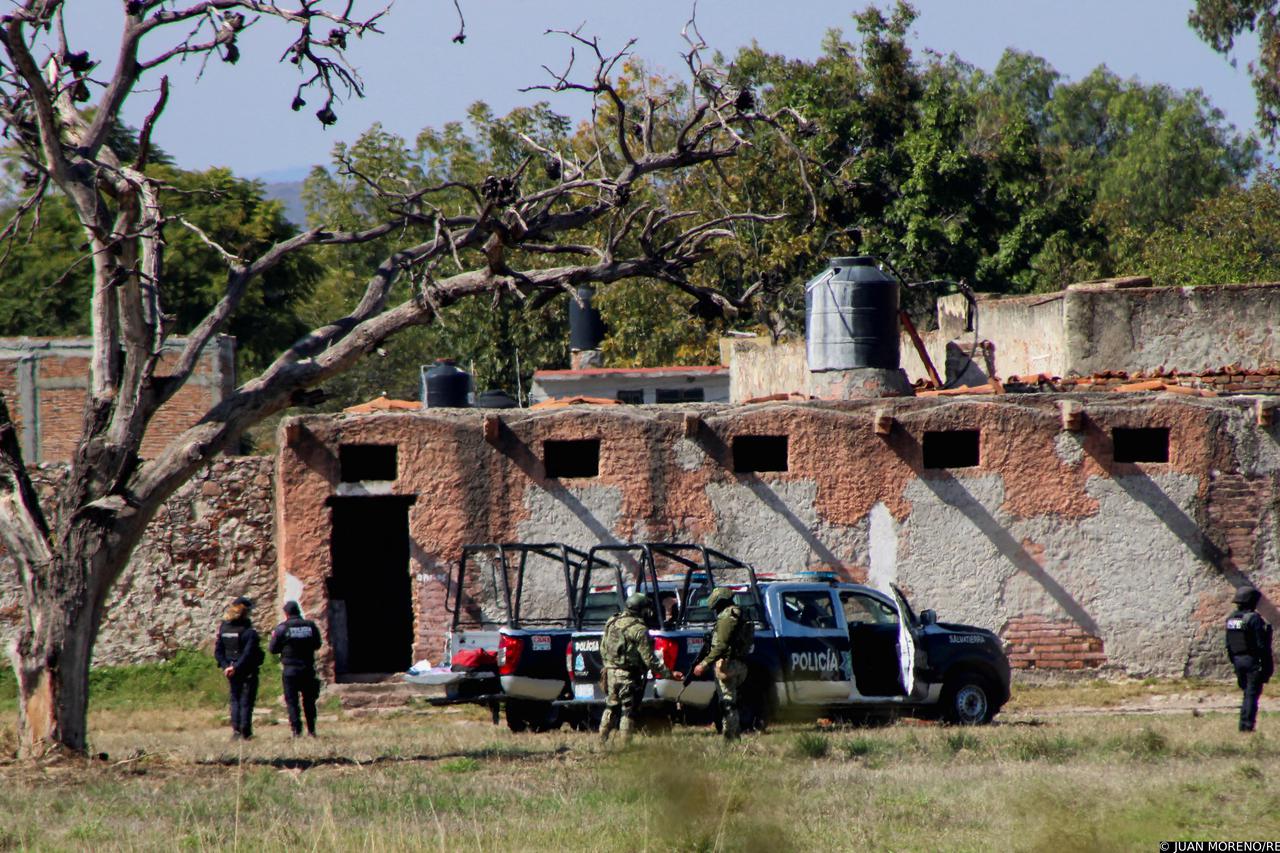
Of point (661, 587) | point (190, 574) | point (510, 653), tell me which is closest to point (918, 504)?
point (661, 587)

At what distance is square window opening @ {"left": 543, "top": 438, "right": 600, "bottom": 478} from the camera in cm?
2162

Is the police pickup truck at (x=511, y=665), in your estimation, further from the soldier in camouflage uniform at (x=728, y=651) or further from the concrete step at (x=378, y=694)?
the soldier in camouflage uniform at (x=728, y=651)

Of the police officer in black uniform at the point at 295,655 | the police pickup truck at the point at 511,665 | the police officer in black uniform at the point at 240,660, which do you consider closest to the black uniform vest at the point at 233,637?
the police officer in black uniform at the point at 240,660

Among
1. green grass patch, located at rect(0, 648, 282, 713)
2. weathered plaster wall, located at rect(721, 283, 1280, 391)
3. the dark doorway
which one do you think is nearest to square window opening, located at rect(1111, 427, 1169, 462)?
weathered plaster wall, located at rect(721, 283, 1280, 391)

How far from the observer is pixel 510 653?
17.0 m

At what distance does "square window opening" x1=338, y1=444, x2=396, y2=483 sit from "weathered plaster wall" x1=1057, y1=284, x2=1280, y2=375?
11.1 m

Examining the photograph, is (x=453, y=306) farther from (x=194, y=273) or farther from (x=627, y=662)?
(x=627, y=662)

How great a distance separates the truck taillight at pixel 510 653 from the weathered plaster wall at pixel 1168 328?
12.6 meters

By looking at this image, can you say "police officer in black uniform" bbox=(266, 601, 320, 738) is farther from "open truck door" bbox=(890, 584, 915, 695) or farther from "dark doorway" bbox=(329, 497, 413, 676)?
"open truck door" bbox=(890, 584, 915, 695)

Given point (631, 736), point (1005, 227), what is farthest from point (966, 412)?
point (1005, 227)

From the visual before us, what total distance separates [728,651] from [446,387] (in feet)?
39.3

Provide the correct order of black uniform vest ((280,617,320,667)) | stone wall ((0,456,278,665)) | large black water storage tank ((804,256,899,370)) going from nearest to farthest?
black uniform vest ((280,617,320,667)), stone wall ((0,456,278,665)), large black water storage tank ((804,256,899,370))

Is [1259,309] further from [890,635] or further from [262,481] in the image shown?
[262,481]

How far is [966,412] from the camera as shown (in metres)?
21.2
